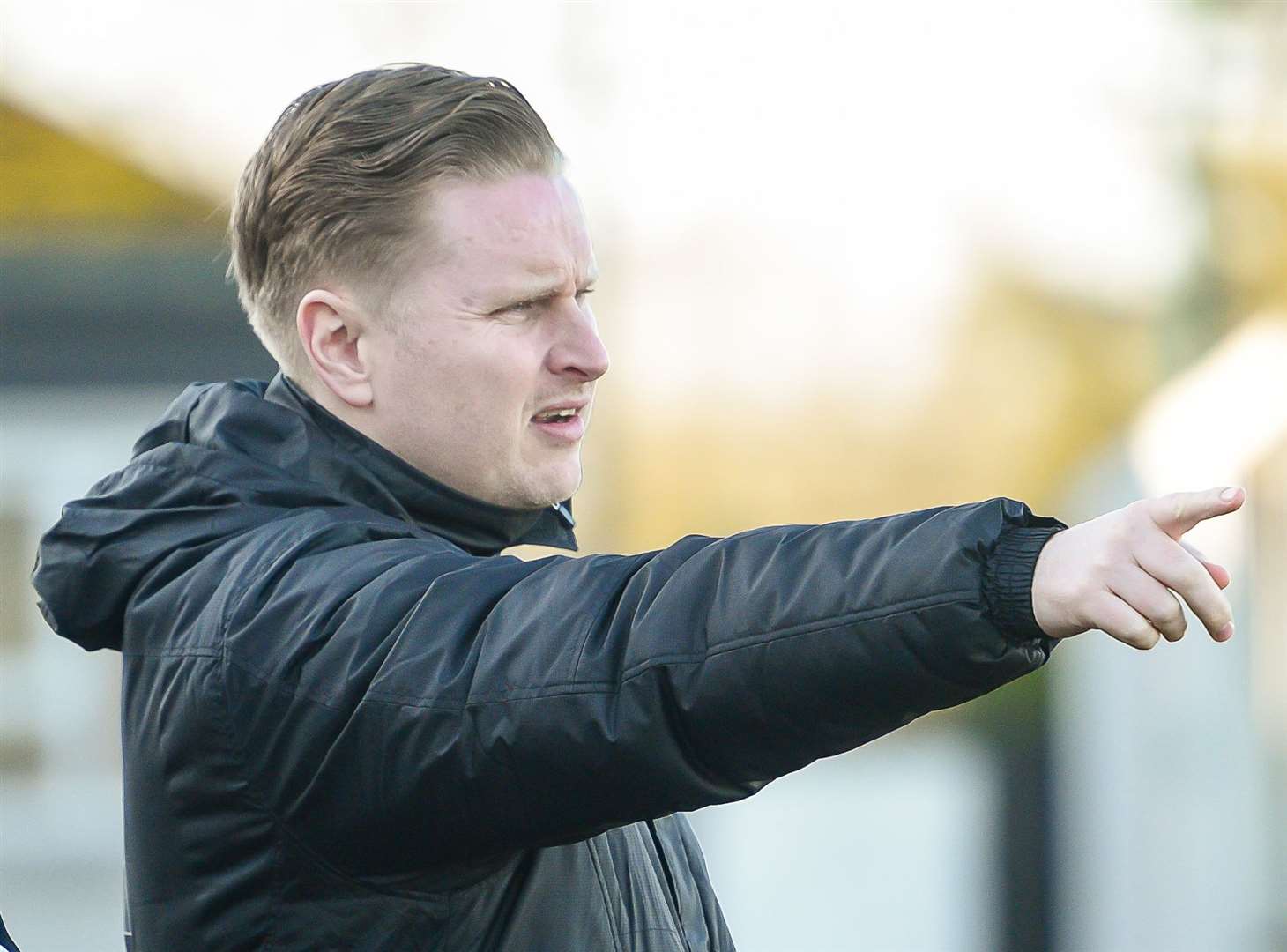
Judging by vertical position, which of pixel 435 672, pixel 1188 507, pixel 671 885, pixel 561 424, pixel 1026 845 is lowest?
pixel 1026 845

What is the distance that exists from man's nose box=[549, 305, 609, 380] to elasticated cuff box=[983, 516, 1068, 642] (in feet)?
2.03

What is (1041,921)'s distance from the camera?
6246mm

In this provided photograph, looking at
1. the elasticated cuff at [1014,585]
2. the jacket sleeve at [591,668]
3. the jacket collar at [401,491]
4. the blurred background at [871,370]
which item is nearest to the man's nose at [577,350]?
the jacket collar at [401,491]

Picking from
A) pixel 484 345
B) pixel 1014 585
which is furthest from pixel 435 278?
pixel 1014 585

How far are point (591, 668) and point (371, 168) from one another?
0.62 m

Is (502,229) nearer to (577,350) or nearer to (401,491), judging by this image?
(577,350)

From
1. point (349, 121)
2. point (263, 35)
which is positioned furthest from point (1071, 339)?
point (349, 121)

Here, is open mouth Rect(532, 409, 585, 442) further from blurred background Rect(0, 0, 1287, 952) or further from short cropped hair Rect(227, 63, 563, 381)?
blurred background Rect(0, 0, 1287, 952)

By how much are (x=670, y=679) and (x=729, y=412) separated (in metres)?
4.84

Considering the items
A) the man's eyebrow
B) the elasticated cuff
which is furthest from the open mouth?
the elasticated cuff

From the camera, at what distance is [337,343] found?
1593 mm

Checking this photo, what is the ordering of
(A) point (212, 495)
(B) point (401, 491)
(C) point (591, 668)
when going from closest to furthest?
(C) point (591, 668)
(A) point (212, 495)
(B) point (401, 491)

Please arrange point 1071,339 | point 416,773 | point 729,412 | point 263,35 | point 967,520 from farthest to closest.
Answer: point 1071,339, point 729,412, point 263,35, point 416,773, point 967,520

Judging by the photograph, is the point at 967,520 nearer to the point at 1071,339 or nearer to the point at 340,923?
the point at 340,923
